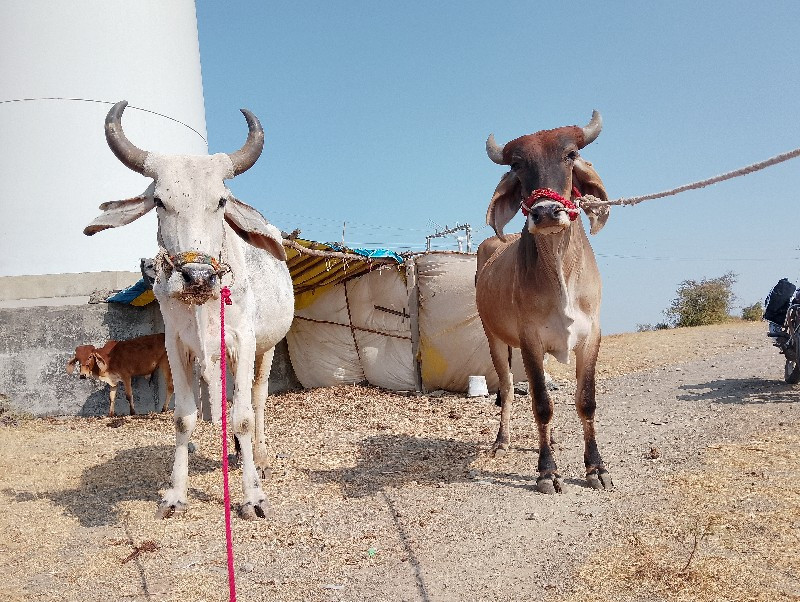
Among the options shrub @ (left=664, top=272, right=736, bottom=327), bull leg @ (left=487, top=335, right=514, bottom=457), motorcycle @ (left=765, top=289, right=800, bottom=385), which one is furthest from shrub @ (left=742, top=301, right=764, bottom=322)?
bull leg @ (left=487, top=335, right=514, bottom=457)

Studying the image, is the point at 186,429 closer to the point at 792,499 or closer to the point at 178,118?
the point at 792,499

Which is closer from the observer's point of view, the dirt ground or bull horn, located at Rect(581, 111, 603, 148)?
the dirt ground

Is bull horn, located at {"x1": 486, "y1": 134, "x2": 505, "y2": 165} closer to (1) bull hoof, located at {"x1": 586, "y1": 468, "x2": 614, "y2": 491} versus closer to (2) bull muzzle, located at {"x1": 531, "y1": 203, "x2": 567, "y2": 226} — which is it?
(2) bull muzzle, located at {"x1": 531, "y1": 203, "x2": 567, "y2": 226}

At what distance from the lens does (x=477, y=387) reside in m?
9.58

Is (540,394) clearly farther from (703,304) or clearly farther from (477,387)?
(703,304)

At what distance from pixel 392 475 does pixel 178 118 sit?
10.4 meters

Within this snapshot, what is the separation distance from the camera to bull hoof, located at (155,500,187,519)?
4423 millimetres

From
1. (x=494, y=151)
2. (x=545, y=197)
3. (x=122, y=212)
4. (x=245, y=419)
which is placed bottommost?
(x=245, y=419)

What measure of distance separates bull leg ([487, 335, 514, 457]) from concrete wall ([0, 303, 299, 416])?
244 inches

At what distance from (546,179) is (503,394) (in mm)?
2812

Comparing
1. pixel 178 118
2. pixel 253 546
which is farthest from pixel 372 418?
pixel 178 118

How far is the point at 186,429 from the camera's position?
15.3 feet

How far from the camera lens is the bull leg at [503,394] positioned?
6.04m

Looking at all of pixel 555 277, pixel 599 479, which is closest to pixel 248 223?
pixel 555 277
